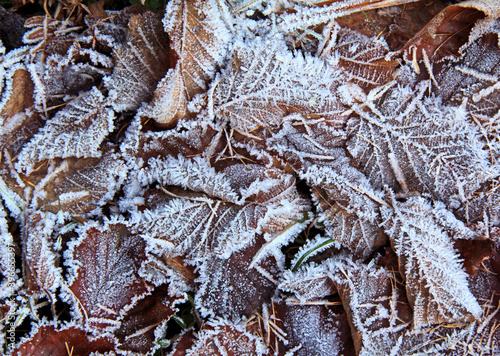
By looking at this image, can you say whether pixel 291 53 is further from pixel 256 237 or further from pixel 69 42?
pixel 69 42

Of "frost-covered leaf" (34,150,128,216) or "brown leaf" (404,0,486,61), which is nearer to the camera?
"brown leaf" (404,0,486,61)

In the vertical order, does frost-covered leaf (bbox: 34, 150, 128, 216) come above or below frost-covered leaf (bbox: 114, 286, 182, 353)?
above

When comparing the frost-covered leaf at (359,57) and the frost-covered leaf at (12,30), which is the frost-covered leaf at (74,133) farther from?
the frost-covered leaf at (359,57)

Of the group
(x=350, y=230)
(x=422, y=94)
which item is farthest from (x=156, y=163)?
(x=422, y=94)

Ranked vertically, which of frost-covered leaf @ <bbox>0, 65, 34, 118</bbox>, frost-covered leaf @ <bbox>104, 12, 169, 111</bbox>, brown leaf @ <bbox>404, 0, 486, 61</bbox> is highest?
brown leaf @ <bbox>404, 0, 486, 61</bbox>

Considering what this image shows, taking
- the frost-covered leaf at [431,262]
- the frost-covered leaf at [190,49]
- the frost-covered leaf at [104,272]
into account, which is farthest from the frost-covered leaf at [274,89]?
the frost-covered leaf at [104,272]

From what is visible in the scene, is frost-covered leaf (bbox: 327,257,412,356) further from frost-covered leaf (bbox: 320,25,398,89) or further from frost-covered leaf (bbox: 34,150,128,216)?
frost-covered leaf (bbox: 34,150,128,216)

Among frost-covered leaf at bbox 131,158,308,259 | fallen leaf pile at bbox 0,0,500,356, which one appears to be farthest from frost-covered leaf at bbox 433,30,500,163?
frost-covered leaf at bbox 131,158,308,259
